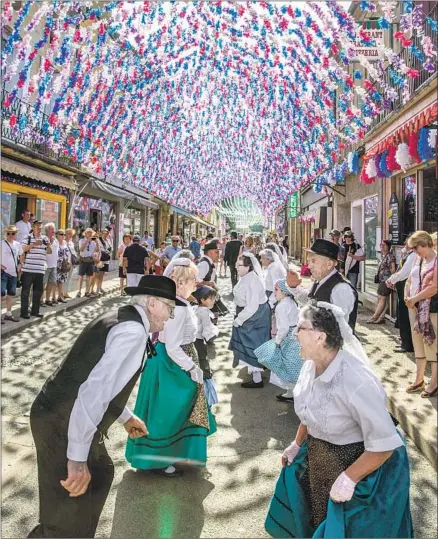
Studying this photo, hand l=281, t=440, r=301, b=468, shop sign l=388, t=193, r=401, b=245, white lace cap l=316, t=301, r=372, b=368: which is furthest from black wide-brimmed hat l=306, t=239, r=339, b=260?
shop sign l=388, t=193, r=401, b=245

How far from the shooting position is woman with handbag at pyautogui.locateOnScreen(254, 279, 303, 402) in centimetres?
496

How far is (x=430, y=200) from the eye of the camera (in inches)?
364

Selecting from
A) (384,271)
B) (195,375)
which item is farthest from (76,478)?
(384,271)

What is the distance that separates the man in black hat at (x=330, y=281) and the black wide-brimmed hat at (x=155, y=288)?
2.13m

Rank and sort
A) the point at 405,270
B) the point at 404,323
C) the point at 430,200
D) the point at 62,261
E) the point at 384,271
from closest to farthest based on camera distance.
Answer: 1. the point at 405,270
2. the point at 404,323
3. the point at 430,200
4. the point at 384,271
5. the point at 62,261

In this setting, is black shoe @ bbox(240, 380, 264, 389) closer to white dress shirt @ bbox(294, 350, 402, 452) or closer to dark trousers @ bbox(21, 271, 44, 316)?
white dress shirt @ bbox(294, 350, 402, 452)

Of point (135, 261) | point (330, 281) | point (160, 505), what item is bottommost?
point (160, 505)

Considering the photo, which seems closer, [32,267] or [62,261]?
[32,267]

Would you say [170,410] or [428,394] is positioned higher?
[170,410]

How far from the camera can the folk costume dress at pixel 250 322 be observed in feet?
20.2

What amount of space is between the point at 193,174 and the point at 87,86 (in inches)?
530

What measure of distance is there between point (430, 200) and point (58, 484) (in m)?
8.96

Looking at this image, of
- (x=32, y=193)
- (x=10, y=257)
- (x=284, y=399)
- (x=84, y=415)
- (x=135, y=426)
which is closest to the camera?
(x=84, y=415)

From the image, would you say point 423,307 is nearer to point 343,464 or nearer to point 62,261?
point 343,464
